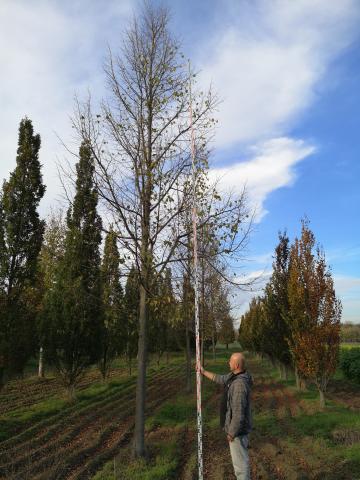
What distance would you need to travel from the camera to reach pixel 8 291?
15.0 m

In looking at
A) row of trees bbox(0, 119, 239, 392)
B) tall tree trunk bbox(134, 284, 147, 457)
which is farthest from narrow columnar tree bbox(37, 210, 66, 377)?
tall tree trunk bbox(134, 284, 147, 457)

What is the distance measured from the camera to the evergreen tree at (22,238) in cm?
1353

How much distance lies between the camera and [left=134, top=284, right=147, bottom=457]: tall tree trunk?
25.0 feet

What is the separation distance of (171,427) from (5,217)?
10180 millimetres

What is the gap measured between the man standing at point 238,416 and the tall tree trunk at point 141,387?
3.06 metres

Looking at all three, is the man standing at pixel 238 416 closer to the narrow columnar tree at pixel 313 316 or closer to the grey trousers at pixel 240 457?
the grey trousers at pixel 240 457

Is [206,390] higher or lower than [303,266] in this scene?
lower

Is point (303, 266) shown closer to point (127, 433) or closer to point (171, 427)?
point (171, 427)

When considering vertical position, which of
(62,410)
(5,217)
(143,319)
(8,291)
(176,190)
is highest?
(5,217)

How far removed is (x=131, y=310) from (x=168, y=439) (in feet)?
10.2

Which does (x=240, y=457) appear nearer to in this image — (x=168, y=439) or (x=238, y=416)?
(x=238, y=416)

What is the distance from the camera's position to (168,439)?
9.16 metres

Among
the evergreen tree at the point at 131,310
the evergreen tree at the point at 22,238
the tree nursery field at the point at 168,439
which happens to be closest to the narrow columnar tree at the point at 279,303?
the tree nursery field at the point at 168,439

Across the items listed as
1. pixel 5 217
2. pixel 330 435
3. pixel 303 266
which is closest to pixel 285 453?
pixel 330 435
